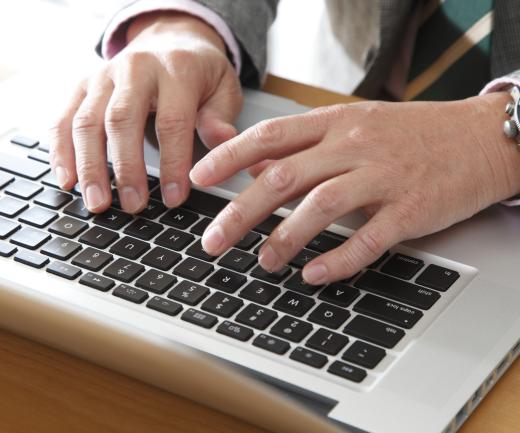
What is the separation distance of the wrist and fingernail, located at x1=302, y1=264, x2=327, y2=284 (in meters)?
0.35

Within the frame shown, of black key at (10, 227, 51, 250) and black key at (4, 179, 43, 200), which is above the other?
black key at (10, 227, 51, 250)

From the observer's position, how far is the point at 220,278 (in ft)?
2.04

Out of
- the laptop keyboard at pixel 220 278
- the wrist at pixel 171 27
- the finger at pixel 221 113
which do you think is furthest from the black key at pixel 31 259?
the wrist at pixel 171 27

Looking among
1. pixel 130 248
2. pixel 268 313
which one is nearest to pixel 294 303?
pixel 268 313

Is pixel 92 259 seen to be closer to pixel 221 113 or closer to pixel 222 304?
pixel 222 304

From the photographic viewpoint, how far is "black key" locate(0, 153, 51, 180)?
737 mm

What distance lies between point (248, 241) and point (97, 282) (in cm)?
Answer: 11

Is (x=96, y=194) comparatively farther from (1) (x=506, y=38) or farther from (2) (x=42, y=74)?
(1) (x=506, y=38)

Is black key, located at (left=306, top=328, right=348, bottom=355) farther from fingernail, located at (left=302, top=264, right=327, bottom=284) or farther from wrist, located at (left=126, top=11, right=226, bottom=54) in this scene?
wrist, located at (left=126, top=11, right=226, bottom=54)

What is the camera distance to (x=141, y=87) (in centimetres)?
78

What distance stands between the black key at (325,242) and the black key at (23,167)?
0.23 meters

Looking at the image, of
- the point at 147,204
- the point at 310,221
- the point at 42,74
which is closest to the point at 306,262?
the point at 310,221

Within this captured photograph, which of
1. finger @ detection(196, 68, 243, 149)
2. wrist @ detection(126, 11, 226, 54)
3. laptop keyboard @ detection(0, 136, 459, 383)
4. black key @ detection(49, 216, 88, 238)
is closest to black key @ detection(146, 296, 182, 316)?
laptop keyboard @ detection(0, 136, 459, 383)

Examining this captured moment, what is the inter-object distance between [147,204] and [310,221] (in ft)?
0.44
